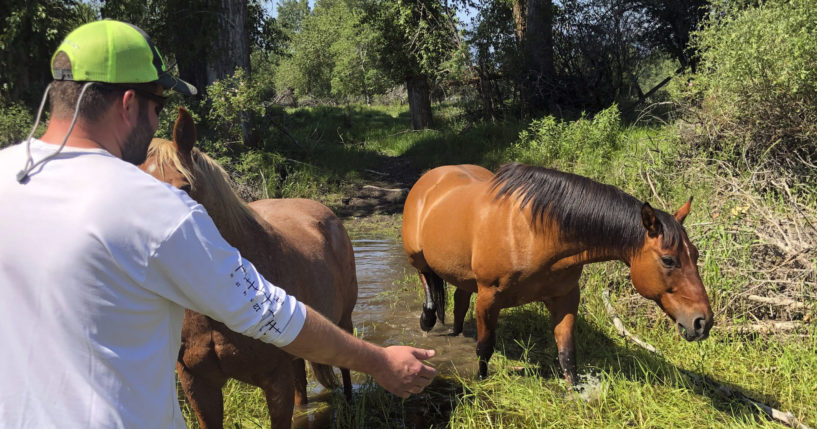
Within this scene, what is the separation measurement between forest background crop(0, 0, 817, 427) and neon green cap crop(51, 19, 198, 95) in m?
2.80

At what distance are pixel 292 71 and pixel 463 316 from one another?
4071 cm

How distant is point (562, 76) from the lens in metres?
13.0

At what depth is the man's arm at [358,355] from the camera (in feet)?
4.74

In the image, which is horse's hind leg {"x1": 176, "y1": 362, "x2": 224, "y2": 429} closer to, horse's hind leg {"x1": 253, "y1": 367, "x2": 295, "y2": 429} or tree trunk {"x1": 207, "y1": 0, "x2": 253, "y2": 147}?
horse's hind leg {"x1": 253, "y1": 367, "x2": 295, "y2": 429}

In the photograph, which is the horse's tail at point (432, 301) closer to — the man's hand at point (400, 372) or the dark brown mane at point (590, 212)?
the dark brown mane at point (590, 212)

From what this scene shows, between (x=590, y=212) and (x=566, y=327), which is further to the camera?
(x=566, y=327)

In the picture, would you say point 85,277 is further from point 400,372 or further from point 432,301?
point 432,301

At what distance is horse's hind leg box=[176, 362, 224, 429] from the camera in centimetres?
253

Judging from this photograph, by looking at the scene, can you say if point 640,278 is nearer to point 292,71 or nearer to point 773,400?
point 773,400

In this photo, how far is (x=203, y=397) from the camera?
256cm

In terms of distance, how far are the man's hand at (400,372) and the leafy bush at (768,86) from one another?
17.4 feet

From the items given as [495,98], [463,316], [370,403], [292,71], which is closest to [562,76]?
[495,98]

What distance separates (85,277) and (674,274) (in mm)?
3057

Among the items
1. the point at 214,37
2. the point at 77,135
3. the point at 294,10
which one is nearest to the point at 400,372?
the point at 77,135
